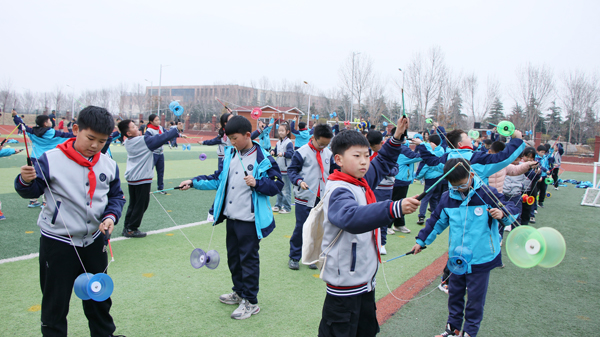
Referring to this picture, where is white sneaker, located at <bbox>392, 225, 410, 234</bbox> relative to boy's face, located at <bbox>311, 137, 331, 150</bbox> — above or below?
below

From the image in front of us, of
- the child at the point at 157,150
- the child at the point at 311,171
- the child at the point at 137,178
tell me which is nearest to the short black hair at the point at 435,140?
the child at the point at 311,171

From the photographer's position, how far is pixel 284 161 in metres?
9.43

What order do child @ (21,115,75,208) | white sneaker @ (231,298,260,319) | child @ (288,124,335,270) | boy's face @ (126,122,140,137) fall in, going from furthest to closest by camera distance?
1. child @ (21,115,75,208)
2. boy's face @ (126,122,140,137)
3. child @ (288,124,335,270)
4. white sneaker @ (231,298,260,319)

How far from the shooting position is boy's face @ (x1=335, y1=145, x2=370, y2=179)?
8.06 ft

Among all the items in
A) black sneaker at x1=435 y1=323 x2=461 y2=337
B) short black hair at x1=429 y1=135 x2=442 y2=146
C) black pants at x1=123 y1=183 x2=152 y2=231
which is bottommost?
black sneaker at x1=435 y1=323 x2=461 y2=337

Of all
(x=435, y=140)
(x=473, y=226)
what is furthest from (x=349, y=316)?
(x=435, y=140)

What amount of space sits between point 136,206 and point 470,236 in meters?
5.27

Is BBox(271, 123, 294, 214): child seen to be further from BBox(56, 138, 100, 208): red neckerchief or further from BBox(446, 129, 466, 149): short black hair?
BBox(56, 138, 100, 208): red neckerchief

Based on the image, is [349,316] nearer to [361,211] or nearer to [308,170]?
[361,211]

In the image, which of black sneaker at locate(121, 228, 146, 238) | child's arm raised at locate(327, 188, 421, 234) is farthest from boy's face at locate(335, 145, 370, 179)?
black sneaker at locate(121, 228, 146, 238)

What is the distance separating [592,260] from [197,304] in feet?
21.6

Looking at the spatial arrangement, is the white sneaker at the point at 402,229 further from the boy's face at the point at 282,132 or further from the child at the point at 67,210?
the child at the point at 67,210

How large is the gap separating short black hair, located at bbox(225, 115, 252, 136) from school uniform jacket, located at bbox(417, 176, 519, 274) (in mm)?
2092

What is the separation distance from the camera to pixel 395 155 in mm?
3061
